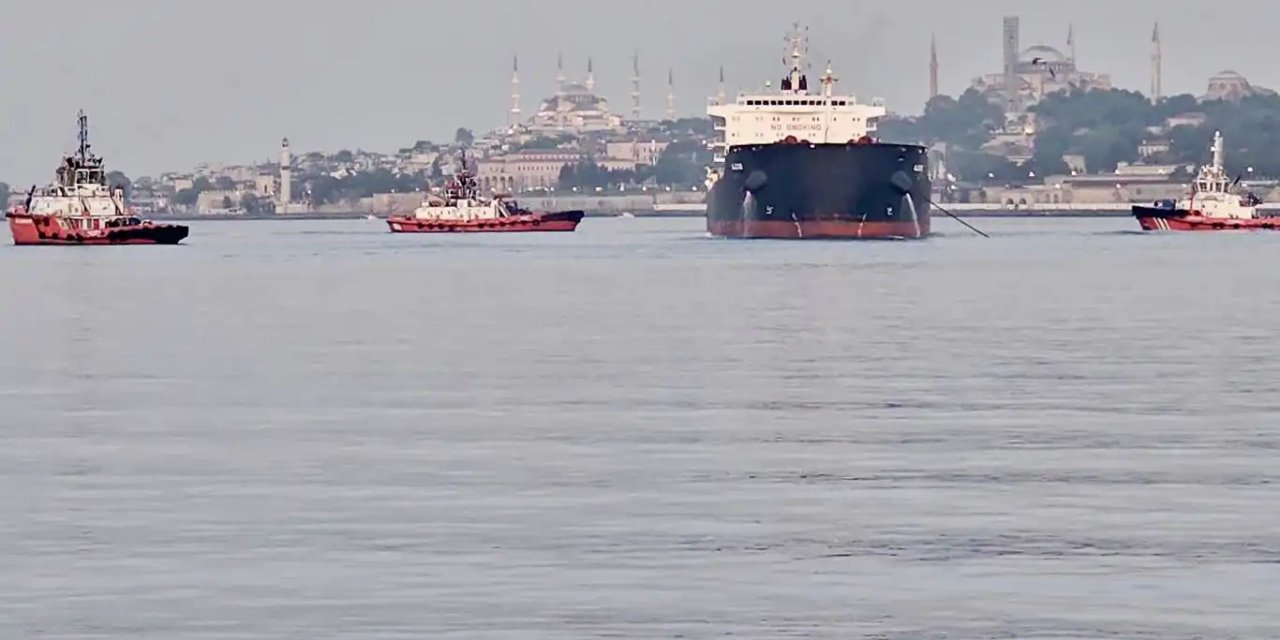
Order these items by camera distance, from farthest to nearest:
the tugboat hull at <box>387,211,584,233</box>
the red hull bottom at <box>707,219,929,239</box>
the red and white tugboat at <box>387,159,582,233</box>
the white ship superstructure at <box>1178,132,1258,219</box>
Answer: the red and white tugboat at <box>387,159,582,233</box> → the tugboat hull at <box>387,211,584,233</box> → the white ship superstructure at <box>1178,132,1258,219</box> → the red hull bottom at <box>707,219,929,239</box>

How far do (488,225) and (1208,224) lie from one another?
118 ft

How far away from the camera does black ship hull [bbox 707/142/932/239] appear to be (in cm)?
10688

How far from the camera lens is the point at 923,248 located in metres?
105

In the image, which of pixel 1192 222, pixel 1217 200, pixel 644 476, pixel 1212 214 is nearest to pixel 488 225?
pixel 1192 222

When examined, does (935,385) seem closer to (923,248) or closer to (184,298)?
(184,298)

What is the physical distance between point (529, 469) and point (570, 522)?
141 inches

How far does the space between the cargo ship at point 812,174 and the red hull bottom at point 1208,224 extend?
2469 centimetres

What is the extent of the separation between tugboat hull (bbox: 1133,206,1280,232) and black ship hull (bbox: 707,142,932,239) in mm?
30276

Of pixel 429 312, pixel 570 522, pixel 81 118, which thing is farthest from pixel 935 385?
pixel 81 118

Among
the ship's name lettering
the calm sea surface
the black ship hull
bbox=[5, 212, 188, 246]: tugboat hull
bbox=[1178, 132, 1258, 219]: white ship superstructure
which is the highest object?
the calm sea surface

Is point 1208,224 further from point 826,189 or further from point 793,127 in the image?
point 826,189

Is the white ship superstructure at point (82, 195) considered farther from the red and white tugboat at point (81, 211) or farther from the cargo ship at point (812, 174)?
the cargo ship at point (812, 174)

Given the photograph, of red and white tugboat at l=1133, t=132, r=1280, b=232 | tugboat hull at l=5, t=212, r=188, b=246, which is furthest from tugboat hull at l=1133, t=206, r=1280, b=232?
tugboat hull at l=5, t=212, r=188, b=246

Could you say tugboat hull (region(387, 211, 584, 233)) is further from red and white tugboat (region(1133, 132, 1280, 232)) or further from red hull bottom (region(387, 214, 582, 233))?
red and white tugboat (region(1133, 132, 1280, 232))
